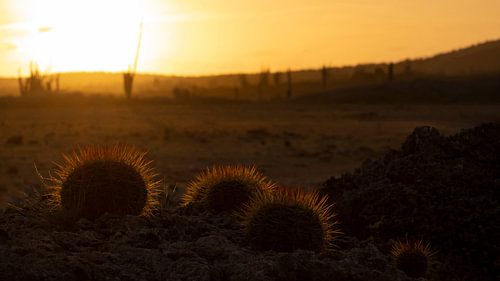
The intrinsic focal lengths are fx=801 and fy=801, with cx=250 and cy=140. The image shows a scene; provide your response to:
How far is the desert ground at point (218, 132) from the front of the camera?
2178cm

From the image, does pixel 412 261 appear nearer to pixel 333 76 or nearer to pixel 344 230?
pixel 344 230

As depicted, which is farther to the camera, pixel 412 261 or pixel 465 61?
pixel 465 61

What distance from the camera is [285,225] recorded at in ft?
18.4

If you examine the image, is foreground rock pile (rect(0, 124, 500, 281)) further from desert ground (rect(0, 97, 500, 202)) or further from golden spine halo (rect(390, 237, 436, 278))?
desert ground (rect(0, 97, 500, 202))

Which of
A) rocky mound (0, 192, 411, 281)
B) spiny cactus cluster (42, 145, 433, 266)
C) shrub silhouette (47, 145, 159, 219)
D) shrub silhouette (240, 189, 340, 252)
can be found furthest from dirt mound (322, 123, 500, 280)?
shrub silhouette (47, 145, 159, 219)

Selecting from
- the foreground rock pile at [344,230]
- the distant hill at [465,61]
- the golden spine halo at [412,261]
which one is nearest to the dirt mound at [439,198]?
the foreground rock pile at [344,230]

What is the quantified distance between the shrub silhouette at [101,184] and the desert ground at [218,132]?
86.7 inches

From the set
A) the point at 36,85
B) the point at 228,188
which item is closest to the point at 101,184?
the point at 228,188

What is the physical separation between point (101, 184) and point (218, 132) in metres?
27.9

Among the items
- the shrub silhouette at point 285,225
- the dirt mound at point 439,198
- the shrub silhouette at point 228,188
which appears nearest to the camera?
the shrub silhouette at point 285,225

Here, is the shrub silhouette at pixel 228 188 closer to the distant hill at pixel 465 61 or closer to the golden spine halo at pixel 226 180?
the golden spine halo at pixel 226 180

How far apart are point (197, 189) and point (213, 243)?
142 centimetres

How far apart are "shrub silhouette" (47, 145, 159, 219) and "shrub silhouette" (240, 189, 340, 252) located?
39.8 inches

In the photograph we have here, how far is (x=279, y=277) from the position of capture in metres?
4.88
